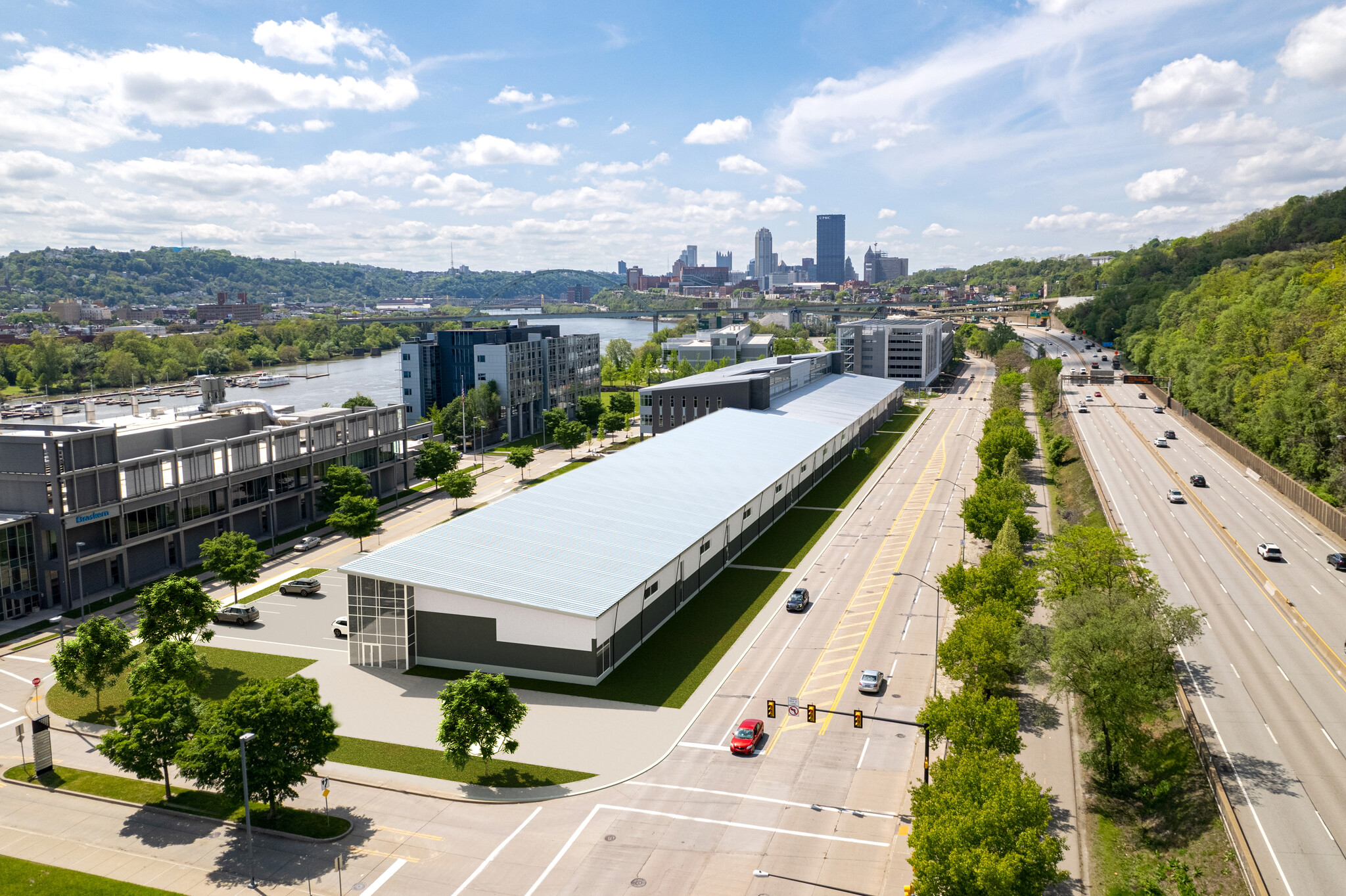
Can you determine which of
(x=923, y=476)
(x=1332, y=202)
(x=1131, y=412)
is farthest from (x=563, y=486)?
(x=1332, y=202)

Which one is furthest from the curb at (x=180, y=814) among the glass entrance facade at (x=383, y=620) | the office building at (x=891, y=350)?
the office building at (x=891, y=350)

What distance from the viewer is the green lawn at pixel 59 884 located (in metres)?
27.4

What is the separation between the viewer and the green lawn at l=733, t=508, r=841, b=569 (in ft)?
206

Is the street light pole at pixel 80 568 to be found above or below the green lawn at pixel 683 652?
above

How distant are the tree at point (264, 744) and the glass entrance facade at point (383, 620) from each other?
480 inches

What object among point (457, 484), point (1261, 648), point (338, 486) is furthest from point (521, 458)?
point (1261, 648)

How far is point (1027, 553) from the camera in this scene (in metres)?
63.7

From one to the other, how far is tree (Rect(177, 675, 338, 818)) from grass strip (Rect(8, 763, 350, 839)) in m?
0.81

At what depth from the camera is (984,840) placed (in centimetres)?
2309

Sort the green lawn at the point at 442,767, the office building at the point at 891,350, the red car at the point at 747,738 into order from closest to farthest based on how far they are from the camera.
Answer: the green lawn at the point at 442,767 → the red car at the point at 747,738 → the office building at the point at 891,350

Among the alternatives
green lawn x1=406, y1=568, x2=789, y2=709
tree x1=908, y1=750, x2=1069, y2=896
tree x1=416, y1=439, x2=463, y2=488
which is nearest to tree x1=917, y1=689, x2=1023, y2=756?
tree x1=908, y1=750, x2=1069, y2=896

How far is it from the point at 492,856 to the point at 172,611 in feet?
81.3

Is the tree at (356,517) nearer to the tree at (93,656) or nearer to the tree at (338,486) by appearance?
the tree at (338,486)

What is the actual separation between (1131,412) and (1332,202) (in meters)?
107
